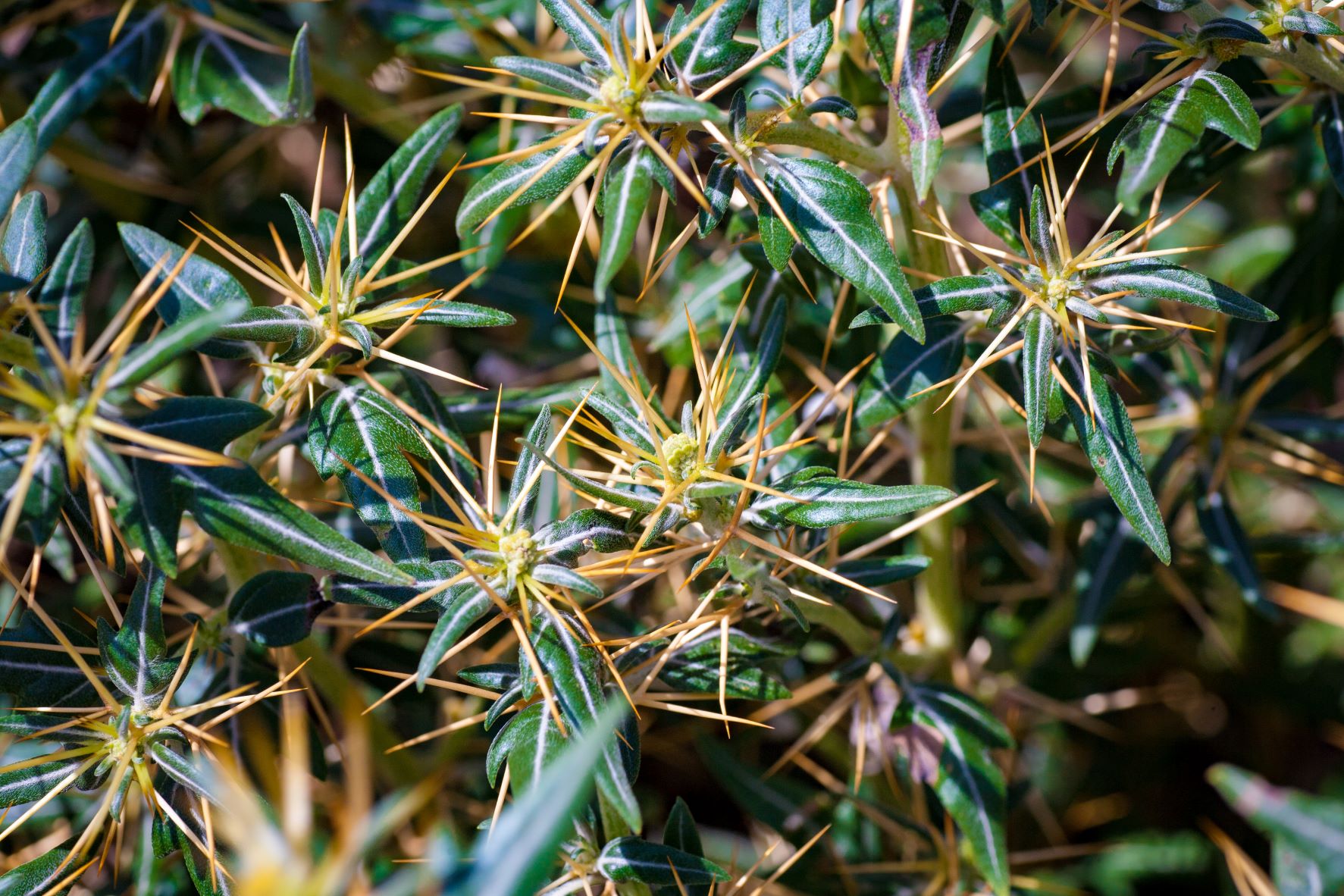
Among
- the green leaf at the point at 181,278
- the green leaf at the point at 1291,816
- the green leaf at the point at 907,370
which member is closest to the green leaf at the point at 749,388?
the green leaf at the point at 907,370

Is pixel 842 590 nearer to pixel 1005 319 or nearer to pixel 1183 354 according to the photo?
pixel 1005 319

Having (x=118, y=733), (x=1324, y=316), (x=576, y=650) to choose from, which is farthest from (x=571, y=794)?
(x=1324, y=316)

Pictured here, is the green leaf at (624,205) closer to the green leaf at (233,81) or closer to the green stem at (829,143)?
the green stem at (829,143)

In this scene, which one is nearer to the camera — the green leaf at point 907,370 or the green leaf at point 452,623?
the green leaf at point 452,623

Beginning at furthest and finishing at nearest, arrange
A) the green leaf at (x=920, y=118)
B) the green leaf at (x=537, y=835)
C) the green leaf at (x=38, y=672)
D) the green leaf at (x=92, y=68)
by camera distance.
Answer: the green leaf at (x=92, y=68) < the green leaf at (x=38, y=672) < the green leaf at (x=920, y=118) < the green leaf at (x=537, y=835)

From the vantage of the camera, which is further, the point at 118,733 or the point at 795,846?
the point at 795,846
